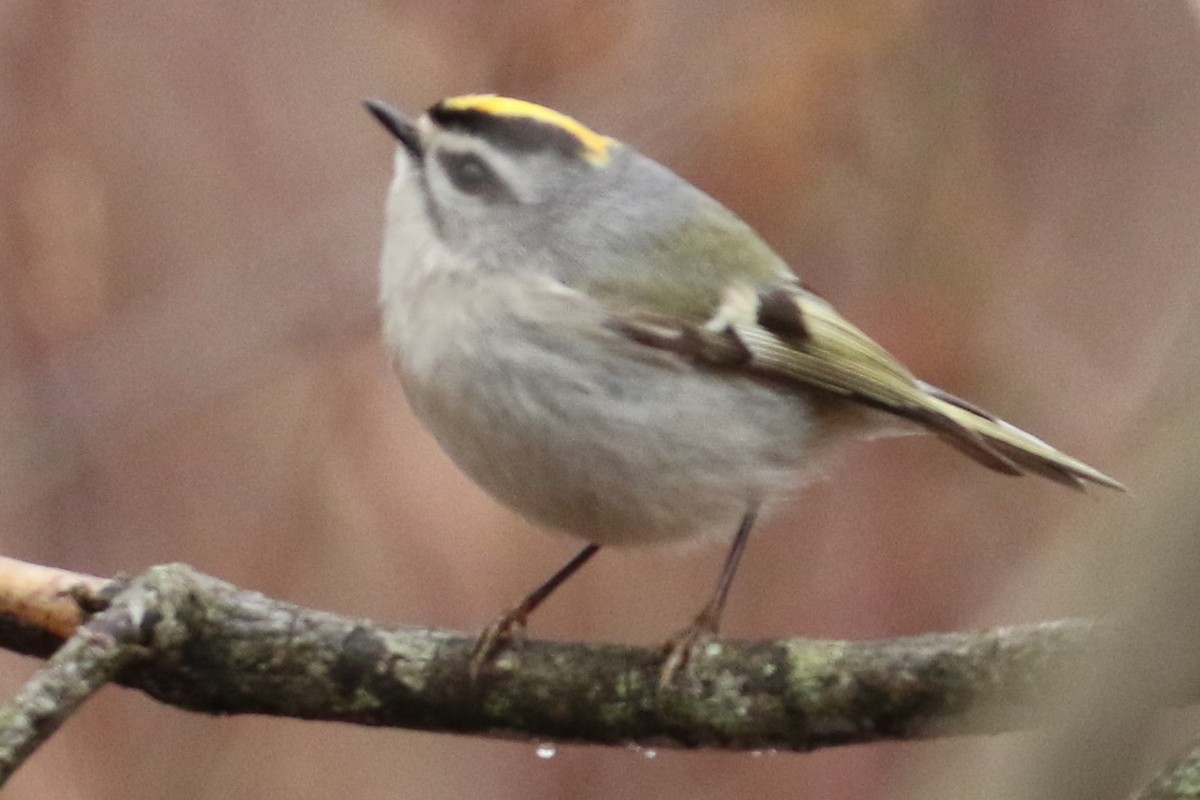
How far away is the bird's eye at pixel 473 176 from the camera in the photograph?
73.0 inches

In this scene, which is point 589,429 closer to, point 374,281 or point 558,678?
point 558,678

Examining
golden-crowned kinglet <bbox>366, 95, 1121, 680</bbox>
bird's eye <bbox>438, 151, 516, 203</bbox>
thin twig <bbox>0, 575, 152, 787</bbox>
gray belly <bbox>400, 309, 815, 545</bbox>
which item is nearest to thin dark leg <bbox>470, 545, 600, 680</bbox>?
golden-crowned kinglet <bbox>366, 95, 1121, 680</bbox>

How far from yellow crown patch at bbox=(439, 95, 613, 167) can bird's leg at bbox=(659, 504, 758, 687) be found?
552mm

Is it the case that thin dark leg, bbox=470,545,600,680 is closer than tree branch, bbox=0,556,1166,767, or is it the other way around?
tree branch, bbox=0,556,1166,767

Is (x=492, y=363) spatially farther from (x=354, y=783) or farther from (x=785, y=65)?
(x=354, y=783)

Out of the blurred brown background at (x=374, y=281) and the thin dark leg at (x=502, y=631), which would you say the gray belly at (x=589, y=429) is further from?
the blurred brown background at (x=374, y=281)

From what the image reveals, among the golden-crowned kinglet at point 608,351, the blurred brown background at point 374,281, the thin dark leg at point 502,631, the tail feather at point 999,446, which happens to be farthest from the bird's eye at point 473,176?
the blurred brown background at point 374,281

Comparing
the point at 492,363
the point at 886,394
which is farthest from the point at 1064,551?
the point at 886,394

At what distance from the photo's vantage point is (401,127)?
1.89 meters

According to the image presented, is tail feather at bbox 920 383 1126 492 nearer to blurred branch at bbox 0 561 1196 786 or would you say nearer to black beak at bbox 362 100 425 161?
blurred branch at bbox 0 561 1196 786

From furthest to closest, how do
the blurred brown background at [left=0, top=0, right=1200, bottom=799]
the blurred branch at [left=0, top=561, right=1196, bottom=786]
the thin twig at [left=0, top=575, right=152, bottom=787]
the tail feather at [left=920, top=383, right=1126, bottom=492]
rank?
the blurred brown background at [left=0, top=0, right=1200, bottom=799] → the tail feather at [left=920, top=383, right=1126, bottom=492] → the blurred branch at [left=0, top=561, right=1196, bottom=786] → the thin twig at [left=0, top=575, right=152, bottom=787]

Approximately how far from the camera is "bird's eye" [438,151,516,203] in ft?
6.08

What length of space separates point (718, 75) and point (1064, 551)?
2339 millimetres

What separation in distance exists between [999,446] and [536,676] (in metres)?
0.73
